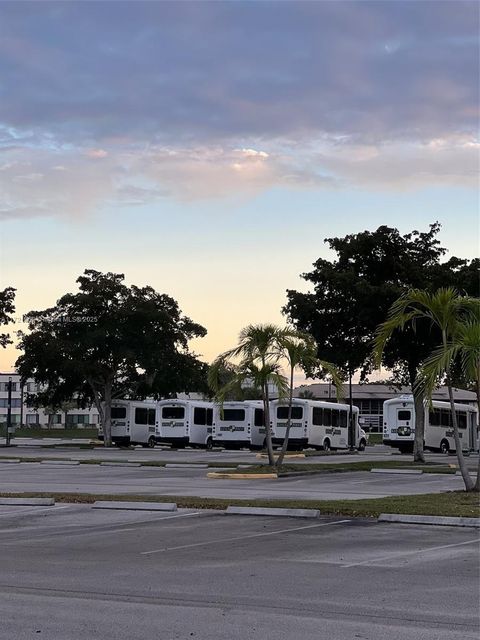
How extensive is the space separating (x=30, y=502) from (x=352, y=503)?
6357 mm

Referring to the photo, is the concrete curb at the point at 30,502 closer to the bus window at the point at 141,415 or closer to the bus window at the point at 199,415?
the bus window at the point at 199,415

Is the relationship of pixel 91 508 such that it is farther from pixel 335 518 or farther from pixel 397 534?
pixel 397 534

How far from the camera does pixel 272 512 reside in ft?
55.6

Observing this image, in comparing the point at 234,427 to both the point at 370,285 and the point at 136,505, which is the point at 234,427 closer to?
the point at 370,285

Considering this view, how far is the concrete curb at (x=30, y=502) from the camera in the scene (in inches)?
745

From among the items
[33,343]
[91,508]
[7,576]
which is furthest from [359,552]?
[33,343]

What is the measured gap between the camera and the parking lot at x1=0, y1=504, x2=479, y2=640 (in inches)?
310

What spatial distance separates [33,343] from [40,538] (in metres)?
48.2

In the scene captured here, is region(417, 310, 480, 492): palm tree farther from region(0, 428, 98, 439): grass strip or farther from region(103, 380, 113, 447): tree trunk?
region(0, 428, 98, 439): grass strip

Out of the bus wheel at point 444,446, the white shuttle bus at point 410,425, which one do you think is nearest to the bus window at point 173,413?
the white shuttle bus at point 410,425

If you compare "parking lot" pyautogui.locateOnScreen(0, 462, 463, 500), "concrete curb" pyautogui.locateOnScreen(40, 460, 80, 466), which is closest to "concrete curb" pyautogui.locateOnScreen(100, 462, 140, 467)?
"concrete curb" pyautogui.locateOnScreen(40, 460, 80, 466)

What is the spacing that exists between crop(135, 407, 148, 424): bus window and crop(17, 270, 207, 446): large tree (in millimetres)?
1810

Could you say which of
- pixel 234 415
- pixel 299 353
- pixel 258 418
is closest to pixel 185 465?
pixel 299 353

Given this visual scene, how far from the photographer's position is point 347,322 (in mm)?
39062
